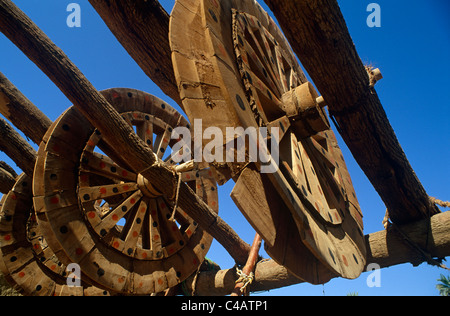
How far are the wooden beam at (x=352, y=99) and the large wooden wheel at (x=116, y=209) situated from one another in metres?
1.43

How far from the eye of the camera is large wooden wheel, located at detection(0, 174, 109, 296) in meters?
4.32

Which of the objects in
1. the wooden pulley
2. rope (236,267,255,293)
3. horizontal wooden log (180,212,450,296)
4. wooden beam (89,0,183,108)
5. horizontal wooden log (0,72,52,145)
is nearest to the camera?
the wooden pulley

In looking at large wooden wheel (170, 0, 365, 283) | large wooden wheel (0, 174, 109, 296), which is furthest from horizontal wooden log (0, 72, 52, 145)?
large wooden wheel (170, 0, 365, 283)

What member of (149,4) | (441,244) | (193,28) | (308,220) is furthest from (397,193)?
(149,4)

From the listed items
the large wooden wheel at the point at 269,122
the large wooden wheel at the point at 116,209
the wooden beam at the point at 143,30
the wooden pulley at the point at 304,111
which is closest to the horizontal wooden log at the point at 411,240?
the large wooden wheel at the point at 269,122

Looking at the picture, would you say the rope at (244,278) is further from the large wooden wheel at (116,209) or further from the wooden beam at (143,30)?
the wooden beam at (143,30)

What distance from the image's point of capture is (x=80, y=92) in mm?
2910

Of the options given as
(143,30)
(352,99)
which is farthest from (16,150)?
(352,99)

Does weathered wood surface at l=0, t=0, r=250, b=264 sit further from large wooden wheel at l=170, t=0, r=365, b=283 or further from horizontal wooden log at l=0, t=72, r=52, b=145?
horizontal wooden log at l=0, t=72, r=52, b=145

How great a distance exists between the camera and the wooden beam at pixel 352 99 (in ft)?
7.73

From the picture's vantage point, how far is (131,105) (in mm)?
4125

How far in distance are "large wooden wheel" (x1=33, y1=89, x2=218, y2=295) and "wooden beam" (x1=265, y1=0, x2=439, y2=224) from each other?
4.70 ft

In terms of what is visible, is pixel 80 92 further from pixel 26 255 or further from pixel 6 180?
pixel 6 180
